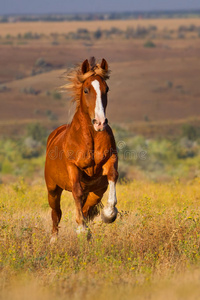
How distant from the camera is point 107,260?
679 centimetres

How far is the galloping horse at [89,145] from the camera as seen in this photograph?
7.14 metres

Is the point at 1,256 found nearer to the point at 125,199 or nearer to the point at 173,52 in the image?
the point at 125,199

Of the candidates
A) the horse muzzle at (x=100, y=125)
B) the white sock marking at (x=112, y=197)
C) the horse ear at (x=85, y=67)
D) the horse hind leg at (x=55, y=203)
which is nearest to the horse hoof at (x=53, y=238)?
the horse hind leg at (x=55, y=203)

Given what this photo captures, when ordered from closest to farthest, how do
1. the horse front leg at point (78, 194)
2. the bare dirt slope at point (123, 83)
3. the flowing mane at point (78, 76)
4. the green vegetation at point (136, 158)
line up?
the horse front leg at point (78, 194)
the flowing mane at point (78, 76)
the green vegetation at point (136, 158)
the bare dirt slope at point (123, 83)

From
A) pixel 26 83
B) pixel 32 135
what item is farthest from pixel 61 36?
pixel 32 135

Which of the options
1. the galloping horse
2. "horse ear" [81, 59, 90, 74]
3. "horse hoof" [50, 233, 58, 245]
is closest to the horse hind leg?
"horse hoof" [50, 233, 58, 245]

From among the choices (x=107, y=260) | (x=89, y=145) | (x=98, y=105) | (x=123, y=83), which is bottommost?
(x=123, y=83)

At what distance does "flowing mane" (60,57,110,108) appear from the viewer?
24.7 feet

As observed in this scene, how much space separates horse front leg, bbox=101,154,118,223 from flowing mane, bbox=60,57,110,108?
1040mm

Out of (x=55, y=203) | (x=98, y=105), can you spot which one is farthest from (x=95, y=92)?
(x=55, y=203)

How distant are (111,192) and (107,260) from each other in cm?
86

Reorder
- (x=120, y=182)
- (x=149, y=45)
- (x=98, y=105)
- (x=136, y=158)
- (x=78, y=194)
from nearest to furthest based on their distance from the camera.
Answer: (x=98, y=105), (x=78, y=194), (x=120, y=182), (x=136, y=158), (x=149, y=45)

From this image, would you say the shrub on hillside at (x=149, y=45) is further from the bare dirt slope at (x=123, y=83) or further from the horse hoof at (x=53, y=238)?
the horse hoof at (x=53, y=238)

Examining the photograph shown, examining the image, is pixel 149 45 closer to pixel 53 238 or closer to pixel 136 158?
pixel 136 158
